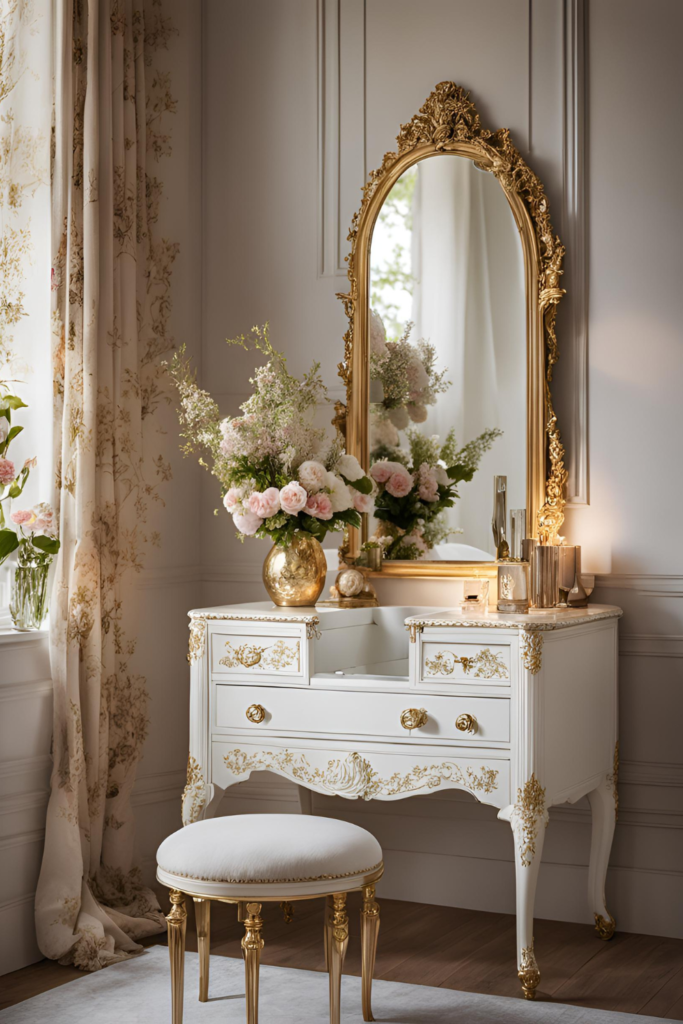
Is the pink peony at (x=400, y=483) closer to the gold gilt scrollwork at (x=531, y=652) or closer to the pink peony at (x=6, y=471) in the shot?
the gold gilt scrollwork at (x=531, y=652)

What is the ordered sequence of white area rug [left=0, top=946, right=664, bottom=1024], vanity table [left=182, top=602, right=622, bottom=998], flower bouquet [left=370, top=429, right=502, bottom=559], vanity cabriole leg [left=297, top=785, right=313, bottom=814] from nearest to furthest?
white area rug [left=0, top=946, right=664, bottom=1024], vanity table [left=182, top=602, right=622, bottom=998], flower bouquet [left=370, top=429, right=502, bottom=559], vanity cabriole leg [left=297, top=785, right=313, bottom=814]

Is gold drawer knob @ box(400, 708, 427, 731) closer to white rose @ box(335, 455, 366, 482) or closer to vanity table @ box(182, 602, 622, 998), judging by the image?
vanity table @ box(182, 602, 622, 998)

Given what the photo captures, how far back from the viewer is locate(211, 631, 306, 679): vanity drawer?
2.82 meters

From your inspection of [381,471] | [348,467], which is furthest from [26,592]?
[381,471]

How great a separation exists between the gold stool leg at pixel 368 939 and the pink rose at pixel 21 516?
1279mm

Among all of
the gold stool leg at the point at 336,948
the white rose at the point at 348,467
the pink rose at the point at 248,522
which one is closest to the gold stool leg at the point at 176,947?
the gold stool leg at the point at 336,948

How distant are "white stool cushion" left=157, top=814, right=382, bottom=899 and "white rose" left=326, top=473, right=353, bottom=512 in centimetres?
99

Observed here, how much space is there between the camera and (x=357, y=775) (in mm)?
2758

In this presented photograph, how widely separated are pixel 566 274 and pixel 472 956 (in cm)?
187

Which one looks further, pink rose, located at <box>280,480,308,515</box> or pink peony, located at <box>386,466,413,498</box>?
pink peony, located at <box>386,466,413,498</box>

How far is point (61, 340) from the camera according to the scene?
3.10 metres

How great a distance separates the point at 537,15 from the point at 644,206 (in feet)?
2.17

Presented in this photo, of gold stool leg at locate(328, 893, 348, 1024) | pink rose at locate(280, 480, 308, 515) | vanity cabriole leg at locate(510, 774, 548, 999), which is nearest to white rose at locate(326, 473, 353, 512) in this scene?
pink rose at locate(280, 480, 308, 515)

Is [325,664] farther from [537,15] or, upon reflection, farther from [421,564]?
[537,15]
